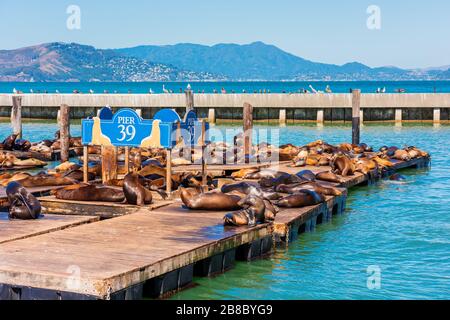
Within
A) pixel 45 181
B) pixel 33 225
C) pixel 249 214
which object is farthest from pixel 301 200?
pixel 45 181

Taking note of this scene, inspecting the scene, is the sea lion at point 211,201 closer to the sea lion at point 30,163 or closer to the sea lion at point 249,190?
the sea lion at point 249,190

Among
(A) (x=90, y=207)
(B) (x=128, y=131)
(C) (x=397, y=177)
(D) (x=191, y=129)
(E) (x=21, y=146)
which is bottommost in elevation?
(C) (x=397, y=177)

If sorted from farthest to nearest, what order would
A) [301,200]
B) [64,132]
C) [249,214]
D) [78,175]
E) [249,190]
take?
[64,132] → [78,175] → [249,190] → [301,200] → [249,214]

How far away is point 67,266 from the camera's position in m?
8.77

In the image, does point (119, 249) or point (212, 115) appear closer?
point (119, 249)

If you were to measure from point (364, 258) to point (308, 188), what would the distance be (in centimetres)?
328

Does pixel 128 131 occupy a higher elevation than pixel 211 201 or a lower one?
higher

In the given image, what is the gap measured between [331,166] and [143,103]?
27245mm

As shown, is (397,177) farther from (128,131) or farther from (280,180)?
(128,131)

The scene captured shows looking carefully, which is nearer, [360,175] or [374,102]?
[360,175]

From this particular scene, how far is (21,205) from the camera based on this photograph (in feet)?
39.1

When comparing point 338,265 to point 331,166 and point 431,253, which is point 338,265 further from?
point 331,166

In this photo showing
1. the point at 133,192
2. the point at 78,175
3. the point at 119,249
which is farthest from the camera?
the point at 78,175
